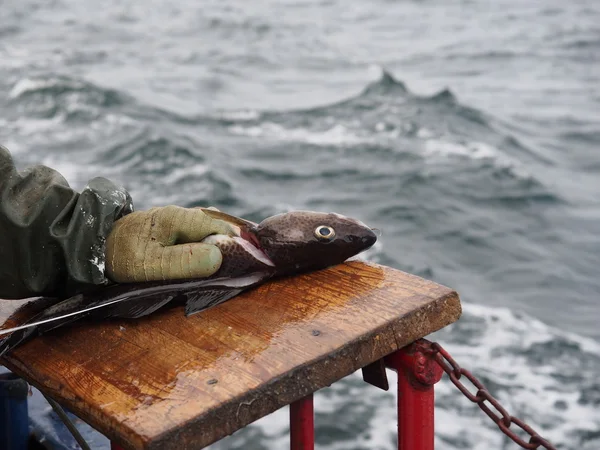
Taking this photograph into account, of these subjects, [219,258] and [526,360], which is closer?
[219,258]

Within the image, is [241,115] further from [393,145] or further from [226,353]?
[226,353]

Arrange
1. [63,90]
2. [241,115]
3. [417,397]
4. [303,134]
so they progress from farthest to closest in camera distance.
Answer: [63,90] < [241,115] < [303,134] < [417,397]

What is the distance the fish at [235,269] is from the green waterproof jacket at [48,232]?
0.10 m

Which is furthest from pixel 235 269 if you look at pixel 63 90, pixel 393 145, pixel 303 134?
pixel 63 90

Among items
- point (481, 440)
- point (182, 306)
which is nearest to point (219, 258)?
point (182, 306)

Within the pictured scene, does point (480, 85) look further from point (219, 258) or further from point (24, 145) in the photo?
point (219, 258)

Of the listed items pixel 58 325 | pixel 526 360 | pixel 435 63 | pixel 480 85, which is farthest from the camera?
pixel 435 63

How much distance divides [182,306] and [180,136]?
10859 mm

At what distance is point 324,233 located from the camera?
3312 millimetres

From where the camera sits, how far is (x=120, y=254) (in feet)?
10.1

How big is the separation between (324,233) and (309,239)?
7 centimetres

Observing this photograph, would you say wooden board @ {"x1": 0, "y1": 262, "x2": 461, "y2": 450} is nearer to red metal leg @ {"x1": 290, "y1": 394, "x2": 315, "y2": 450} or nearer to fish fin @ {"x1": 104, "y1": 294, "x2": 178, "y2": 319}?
fish fin @ {"x1": 104, "y1": 294, "x2": 178, "y2": 319}

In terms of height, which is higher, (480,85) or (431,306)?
(431,306)

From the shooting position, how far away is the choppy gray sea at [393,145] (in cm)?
726
